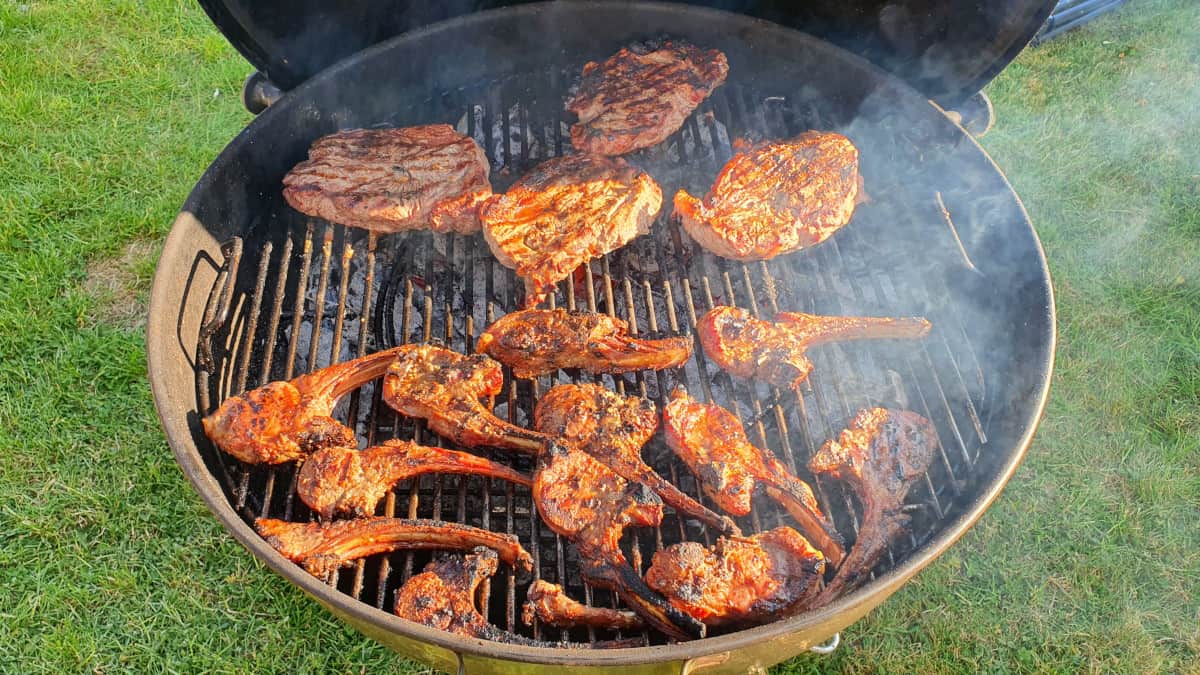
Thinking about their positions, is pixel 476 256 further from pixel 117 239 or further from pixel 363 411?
pixel 117 239

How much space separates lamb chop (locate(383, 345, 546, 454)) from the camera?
297 centimetres

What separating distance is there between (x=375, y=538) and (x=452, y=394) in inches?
22.7

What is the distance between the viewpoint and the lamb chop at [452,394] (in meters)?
2.97

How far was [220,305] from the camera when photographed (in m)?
3.33

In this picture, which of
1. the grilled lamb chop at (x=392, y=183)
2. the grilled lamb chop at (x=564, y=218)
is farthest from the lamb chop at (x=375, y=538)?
the grilled lamb chop at (x=392, y=183)

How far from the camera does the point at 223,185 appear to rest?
3.42 metres

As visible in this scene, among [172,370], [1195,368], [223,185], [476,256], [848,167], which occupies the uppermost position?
[223,185]

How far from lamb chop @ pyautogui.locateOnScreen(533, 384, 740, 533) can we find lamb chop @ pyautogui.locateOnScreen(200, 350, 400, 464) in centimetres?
73

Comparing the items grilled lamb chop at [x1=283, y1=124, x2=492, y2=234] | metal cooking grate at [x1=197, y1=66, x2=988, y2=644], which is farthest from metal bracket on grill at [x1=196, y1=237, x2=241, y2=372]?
grilled lamb chop at [x1=283, y1=124, x2=492, y2=234]

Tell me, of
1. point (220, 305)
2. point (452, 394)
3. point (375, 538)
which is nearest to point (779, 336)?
point (452, 394)

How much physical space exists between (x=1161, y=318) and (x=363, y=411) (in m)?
4.24

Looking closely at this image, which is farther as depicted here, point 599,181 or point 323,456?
point 599,181

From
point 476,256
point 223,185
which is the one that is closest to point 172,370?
point 223,185

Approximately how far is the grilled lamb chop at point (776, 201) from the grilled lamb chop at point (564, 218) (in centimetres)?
21
